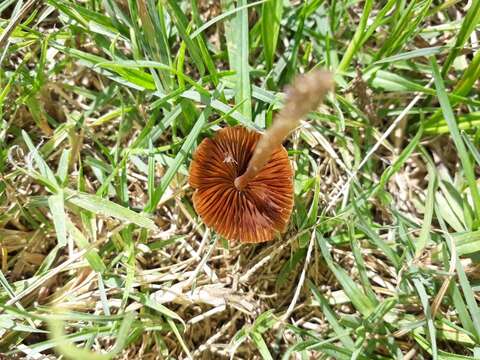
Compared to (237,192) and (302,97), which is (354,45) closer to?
(237,192)

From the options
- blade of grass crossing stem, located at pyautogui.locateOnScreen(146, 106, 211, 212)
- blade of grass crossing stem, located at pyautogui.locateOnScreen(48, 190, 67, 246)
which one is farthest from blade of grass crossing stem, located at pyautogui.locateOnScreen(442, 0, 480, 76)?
blade of grass crossing stem, located at pyautogui.locateOnScreen(48, 190, 67, 246)

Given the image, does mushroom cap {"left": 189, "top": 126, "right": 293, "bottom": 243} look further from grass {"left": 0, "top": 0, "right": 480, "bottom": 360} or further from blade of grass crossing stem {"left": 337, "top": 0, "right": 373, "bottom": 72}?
blade of grass crossing stem {"left": 337, "top": 0, "right": 373, "bottom": 72}

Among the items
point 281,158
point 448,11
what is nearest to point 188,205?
point 281,158

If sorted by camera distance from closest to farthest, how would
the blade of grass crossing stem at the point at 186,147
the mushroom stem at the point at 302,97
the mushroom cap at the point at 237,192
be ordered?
the mushroom stem at the point at 302,97, the mushroom cap at the point at 237,192, the blade of grass crossing stem at the point at 186,147

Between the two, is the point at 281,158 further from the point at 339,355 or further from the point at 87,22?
the point at 87,22

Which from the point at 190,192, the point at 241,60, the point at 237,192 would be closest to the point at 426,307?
the point at 237,192

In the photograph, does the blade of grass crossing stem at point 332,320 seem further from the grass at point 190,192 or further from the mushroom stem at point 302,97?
the mushroom stem at point 302,97

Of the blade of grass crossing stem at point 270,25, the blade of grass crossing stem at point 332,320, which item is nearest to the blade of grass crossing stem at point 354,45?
the blade of grass crossing stem at point 270,25
